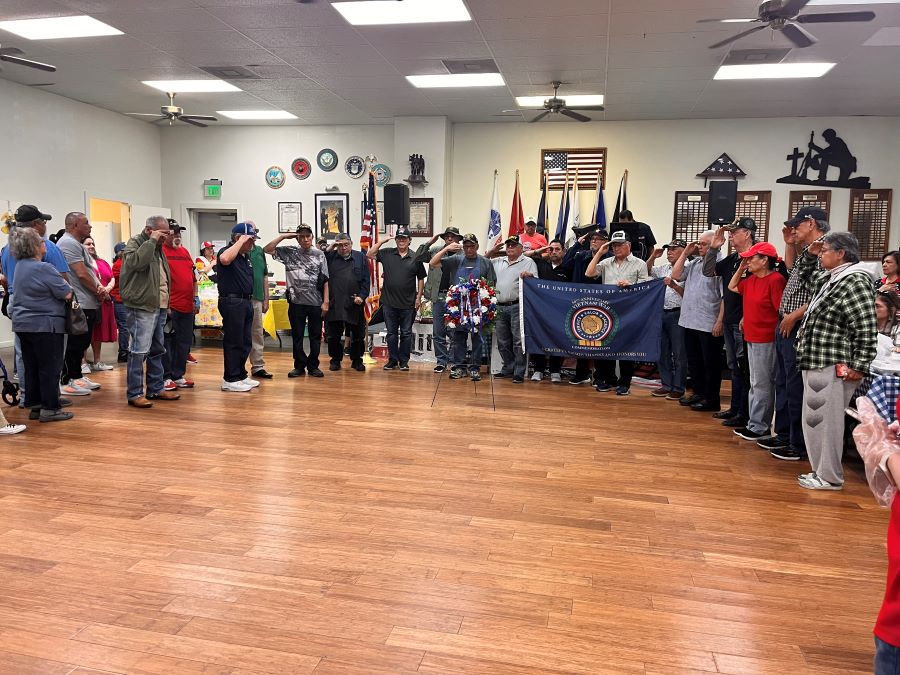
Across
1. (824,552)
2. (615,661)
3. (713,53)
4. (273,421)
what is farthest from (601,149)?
(615,661)

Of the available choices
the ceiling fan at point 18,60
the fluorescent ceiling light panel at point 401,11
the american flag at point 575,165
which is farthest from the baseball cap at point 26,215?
the american flag at point 575,165

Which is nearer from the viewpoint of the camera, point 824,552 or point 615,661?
point 615,661

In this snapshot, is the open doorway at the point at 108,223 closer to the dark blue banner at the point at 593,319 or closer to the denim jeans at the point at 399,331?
the denim jeans at the point at 399,331

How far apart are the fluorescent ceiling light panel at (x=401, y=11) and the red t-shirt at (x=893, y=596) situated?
17.9ft

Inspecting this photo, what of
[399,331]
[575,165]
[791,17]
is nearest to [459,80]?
[575,165]

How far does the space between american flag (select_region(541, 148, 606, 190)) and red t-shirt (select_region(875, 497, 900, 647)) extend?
9.04 metres

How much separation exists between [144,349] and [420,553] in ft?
11.6

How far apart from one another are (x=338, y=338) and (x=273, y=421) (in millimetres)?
2495

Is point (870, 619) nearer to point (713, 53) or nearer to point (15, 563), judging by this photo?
point (15, 563)

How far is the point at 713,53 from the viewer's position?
680 cm

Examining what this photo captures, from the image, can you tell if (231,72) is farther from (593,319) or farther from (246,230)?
(593,319)

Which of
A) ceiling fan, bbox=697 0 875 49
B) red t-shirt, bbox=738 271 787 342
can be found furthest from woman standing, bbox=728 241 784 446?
ceiling fan, bbox=697 0 875 49

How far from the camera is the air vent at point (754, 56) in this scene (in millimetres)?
6710

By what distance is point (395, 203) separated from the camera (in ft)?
30.9
